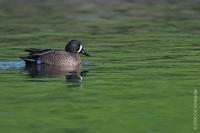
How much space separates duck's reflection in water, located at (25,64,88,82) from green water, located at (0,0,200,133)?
0.24 meters

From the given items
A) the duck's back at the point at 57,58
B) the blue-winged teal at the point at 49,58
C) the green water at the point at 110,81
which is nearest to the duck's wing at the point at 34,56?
the blue-winged teal at the point at 49,58

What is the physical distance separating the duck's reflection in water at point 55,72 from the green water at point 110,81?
0.24m

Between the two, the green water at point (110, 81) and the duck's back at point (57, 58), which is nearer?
the green water at point (110, 81)

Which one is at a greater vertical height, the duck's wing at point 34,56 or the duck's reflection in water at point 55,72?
the duck's wing at point 34,56

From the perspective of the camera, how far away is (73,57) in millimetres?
18719

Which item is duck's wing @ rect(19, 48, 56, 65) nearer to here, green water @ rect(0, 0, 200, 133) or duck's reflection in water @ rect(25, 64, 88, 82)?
duck's reflection in water @ rect(25, 64, 88, 82)

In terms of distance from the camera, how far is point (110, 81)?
14852 mm

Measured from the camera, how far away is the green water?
10.5 meters

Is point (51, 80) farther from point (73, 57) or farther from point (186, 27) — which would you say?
point (186, 27)

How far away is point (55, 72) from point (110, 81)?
8.35 feet

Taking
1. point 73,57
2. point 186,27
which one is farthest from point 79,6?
point 73,57

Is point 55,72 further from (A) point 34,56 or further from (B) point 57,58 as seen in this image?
(A) point 34,56

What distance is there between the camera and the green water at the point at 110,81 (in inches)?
415

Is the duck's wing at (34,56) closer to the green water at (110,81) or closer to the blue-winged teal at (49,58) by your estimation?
the blue-winged teal at (49,58)
